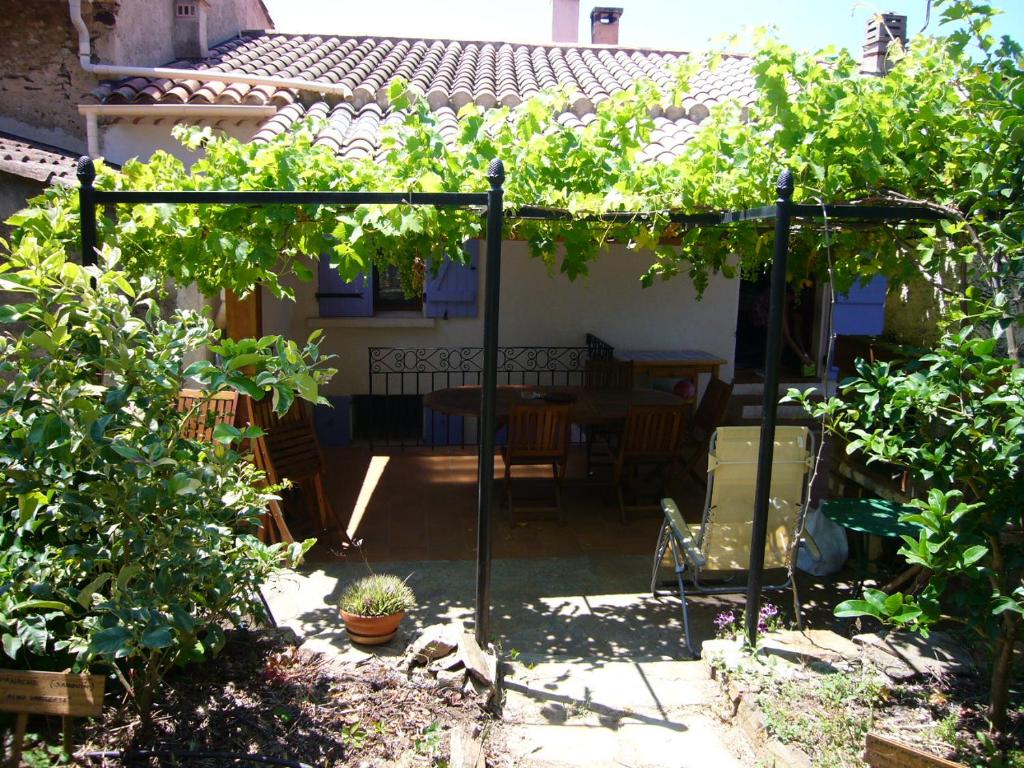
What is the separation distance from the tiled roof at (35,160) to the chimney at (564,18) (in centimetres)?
834

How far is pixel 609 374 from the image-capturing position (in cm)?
835

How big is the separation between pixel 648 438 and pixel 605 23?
29.4 feet

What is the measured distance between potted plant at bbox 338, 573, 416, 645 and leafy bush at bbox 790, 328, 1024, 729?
1.93 metres

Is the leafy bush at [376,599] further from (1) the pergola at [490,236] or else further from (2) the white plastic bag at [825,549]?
(2) the white plastic bag at [825,549]

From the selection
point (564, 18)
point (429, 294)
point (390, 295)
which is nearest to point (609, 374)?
point (429, 294)

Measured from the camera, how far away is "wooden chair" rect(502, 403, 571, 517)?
6.20m

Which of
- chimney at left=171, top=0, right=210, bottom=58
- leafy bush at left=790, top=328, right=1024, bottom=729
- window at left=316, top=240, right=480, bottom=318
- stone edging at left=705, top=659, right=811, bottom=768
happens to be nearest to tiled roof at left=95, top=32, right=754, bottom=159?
chimney at left=171, top=0, right=210, bottom=58

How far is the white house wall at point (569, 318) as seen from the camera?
9.29 metres

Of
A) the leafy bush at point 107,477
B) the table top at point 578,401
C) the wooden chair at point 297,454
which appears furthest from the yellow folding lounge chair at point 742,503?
the leafy bush at point 107,477

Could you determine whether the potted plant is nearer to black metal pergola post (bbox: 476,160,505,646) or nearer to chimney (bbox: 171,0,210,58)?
black metal pergola post (bbox: 476,160,505,646)

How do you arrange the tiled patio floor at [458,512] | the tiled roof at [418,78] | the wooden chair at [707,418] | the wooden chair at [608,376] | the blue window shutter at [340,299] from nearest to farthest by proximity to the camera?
1. the tiled patio floor at [458,512]
2. the tiled roof at [418,78]
3. the wooden chair at [707,418]
4. the wooden chair at [608,376]
5. the blue window shutter at [340,299]

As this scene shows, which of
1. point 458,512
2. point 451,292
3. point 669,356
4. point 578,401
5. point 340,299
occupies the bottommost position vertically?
point 458,512

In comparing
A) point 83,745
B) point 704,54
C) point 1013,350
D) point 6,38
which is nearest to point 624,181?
point 704,54

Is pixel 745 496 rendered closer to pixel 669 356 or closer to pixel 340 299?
pixel 669 356
